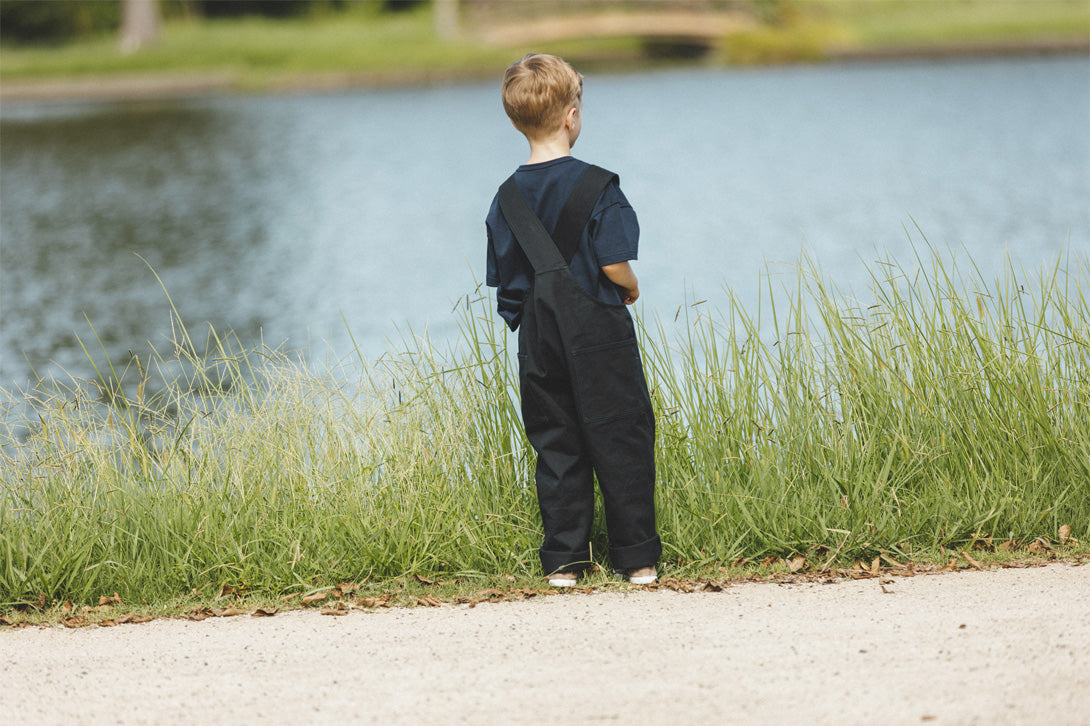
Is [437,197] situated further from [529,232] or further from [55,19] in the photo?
[55,19]

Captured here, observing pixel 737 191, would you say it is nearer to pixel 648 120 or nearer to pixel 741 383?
pixel 648 120

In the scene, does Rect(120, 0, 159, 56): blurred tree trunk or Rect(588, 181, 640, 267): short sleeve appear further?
Rect(120, 0, 159, 56): blurred tree trunk

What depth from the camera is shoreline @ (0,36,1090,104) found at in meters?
34.9

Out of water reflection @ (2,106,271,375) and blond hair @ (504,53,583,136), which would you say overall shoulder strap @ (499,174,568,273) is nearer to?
blond hair @ (504,53,583,136)

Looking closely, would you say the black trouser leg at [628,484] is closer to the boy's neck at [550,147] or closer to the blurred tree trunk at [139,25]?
the boy's neck at [550,147]

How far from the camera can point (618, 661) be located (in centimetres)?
300

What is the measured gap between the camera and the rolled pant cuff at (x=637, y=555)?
3.58 metres

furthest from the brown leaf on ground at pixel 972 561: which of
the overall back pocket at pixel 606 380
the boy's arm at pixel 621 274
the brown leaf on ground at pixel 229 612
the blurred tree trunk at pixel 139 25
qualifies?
the blurred tree trunk at pixel 139 25

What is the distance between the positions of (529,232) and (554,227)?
0.25 feet

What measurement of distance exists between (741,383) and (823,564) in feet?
2.72


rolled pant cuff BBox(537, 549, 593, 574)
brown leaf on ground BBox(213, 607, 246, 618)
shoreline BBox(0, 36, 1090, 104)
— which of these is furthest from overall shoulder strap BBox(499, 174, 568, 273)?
shoreline BBox(0, 36, 1090, 104)

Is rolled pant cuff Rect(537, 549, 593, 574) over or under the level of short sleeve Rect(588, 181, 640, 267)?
under

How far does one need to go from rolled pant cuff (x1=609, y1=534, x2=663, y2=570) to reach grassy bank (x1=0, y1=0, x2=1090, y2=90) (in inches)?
1328

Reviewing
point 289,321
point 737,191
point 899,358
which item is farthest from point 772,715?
point 737,191
